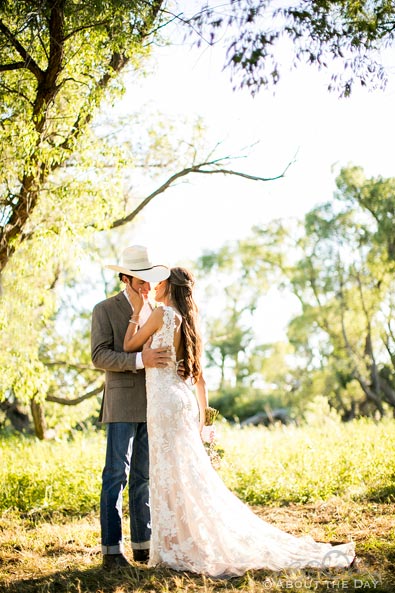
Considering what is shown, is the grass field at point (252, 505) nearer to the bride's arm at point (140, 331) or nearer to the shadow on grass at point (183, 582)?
the shadow on grass at point (183, 582)

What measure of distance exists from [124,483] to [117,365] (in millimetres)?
855

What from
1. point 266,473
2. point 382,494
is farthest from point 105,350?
point 266,473

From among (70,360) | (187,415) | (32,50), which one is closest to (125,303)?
(187,415)

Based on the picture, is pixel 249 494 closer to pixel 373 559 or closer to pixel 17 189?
pixel 373 559

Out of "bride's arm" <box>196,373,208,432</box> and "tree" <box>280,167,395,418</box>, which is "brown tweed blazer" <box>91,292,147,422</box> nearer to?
"bride's arm" <box>196,373,208,432</box>

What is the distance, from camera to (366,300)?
80.2ft

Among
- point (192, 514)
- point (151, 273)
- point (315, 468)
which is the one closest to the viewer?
point (192, 514)

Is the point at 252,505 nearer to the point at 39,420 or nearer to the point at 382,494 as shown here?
the point at 382,494

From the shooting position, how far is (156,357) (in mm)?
4656

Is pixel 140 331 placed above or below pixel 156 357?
above

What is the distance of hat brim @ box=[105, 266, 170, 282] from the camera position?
474 cm

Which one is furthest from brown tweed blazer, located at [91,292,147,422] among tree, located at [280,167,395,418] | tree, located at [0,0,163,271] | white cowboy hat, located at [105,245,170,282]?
tree, located at [280,167,395,418]

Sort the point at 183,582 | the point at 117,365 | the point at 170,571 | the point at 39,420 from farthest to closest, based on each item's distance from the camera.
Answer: the point at 39,420, the point at 117,365, the point at 170,571, the point at 183,582

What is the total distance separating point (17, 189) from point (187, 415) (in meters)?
4.55
